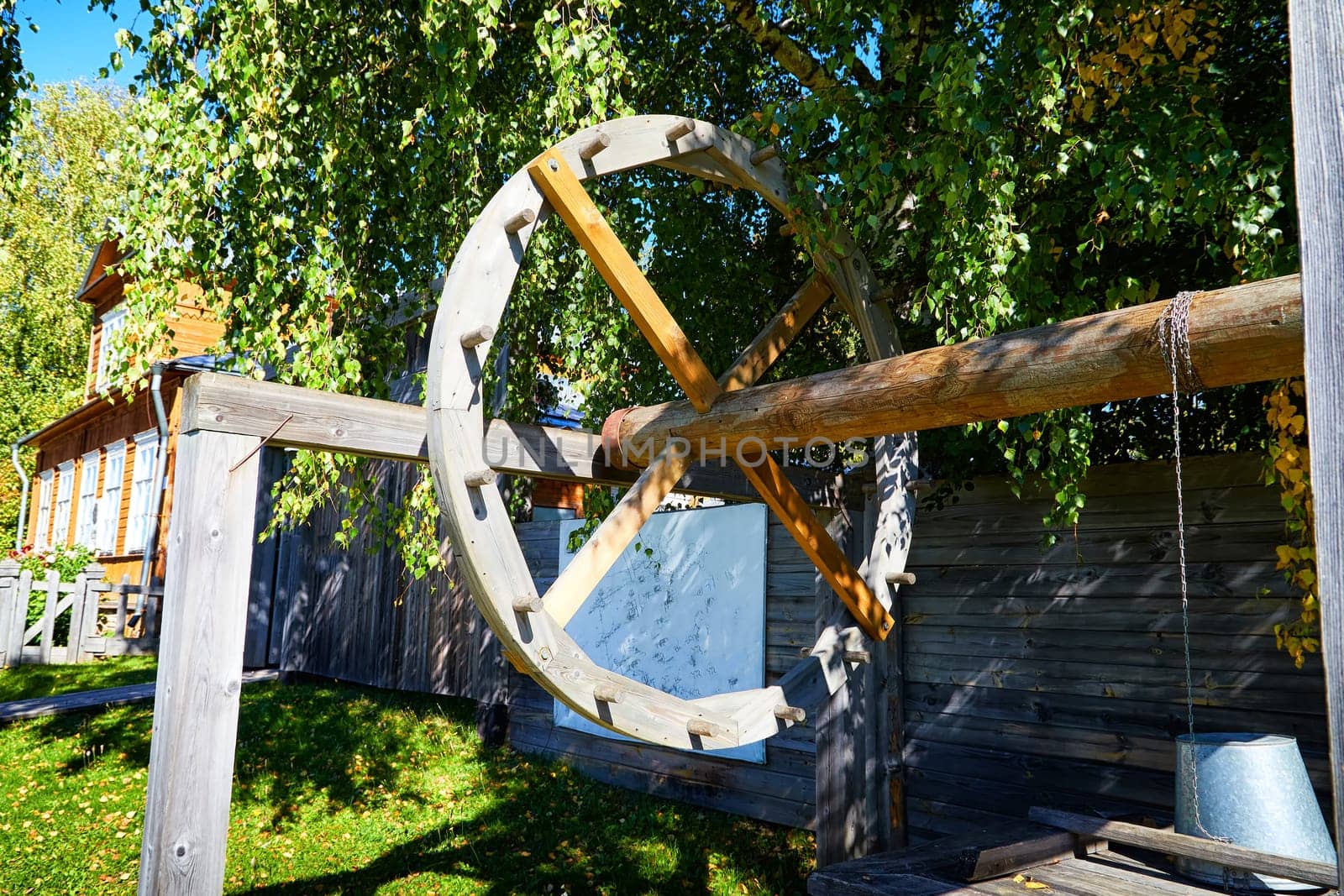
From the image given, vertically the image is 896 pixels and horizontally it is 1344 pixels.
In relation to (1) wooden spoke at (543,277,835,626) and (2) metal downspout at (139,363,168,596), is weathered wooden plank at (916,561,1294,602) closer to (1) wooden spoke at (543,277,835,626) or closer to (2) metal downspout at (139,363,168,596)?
(1) wooden spoke at (543,277,835,626)

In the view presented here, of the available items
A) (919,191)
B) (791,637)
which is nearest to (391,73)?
(919,191)

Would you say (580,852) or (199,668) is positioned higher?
(199,668)

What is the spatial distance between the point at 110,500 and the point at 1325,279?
17.5 m

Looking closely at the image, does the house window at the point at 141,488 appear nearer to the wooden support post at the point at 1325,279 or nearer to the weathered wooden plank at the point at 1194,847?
the weathered wooden plank at the point at 1194,847

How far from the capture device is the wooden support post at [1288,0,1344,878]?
3.02ft

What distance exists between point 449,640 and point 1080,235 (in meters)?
6.57

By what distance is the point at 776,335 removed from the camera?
429cm

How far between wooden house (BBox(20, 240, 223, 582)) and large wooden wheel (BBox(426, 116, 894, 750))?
32.1ft

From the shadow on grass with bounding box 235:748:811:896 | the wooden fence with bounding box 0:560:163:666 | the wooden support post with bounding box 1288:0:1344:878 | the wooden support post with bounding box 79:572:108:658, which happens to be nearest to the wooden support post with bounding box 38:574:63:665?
the wooden fence with bounding box 0:560:163:666

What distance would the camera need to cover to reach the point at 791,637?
552 cm

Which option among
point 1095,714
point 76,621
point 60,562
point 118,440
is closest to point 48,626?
point 76,621

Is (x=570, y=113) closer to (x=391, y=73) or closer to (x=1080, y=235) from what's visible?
(x=391, y=73)

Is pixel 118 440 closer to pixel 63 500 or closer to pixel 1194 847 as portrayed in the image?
pixel 63 500

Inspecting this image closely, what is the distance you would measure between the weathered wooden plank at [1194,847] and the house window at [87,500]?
649 inches
